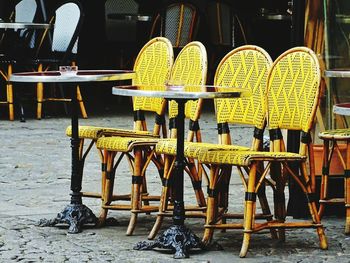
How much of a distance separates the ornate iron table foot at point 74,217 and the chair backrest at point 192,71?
2.72ft

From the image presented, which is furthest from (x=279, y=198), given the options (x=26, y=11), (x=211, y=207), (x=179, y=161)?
(x=26, y=11)

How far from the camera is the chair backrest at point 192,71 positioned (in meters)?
7.49

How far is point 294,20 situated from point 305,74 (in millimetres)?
808

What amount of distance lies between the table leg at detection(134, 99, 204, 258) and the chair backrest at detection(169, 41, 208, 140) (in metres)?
0.68

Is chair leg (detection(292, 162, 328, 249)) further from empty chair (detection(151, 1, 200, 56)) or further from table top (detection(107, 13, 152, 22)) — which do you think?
table top (detection(107, 13, 152, 22))

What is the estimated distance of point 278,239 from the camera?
279 inches

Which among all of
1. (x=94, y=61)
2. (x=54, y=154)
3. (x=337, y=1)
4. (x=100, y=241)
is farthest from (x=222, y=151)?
(x=94, y=61)

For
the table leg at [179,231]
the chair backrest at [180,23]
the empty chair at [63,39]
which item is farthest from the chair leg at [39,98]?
the table leg at [179,231]

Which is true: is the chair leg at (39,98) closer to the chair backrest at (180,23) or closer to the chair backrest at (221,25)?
the chair backrest at (180,23)

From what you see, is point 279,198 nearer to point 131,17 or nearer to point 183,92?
point 183,92

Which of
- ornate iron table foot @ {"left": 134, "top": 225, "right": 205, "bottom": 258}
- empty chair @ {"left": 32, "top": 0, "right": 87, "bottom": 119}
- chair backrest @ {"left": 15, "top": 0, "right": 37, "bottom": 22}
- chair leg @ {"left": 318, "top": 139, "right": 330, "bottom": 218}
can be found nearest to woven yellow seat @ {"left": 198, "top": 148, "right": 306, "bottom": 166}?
ornate iron table foot @ {"left": 134, "top": 225, "right": 205, "bottom": 258}

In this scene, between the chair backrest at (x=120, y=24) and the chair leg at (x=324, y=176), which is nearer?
the chair leg at (x=324, y=176)

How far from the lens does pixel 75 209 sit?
741 cm

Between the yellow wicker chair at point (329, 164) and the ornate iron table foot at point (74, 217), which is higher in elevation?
the yellow wicker chair at point (329, 164)
